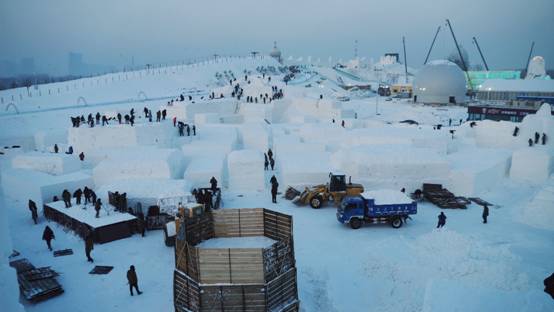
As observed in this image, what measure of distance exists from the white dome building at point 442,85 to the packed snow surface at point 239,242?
45498 mm

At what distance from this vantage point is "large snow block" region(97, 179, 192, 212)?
1226 centimetres

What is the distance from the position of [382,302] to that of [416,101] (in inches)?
1843

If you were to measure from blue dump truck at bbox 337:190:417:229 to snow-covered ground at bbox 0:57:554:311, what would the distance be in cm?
35

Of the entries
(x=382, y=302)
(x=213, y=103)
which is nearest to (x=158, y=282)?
(x=382, y=302)

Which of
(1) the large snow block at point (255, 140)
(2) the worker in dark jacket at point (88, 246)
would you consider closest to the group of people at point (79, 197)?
(2) the worker in dark jacket at point (88, 246)

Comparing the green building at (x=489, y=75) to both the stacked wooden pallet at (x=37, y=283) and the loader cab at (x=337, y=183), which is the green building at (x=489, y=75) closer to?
the loader cab at (x=337, y=183)

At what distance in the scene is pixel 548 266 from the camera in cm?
895

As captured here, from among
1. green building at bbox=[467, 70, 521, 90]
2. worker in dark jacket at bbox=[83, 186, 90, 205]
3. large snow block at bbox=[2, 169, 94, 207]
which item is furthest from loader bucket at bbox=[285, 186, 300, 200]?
green building at bbox=[467, 70, 521, 90]

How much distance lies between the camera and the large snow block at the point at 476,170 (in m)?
14.6

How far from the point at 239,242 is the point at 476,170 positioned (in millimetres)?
10364

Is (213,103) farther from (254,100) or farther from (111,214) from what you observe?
(111,214)

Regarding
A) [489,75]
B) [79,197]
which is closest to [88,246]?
[79,197]

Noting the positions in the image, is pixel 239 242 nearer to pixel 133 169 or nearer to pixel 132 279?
pixel 132 279

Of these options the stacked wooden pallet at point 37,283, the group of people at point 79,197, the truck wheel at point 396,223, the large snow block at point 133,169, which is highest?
the large snow block at point 133,169
